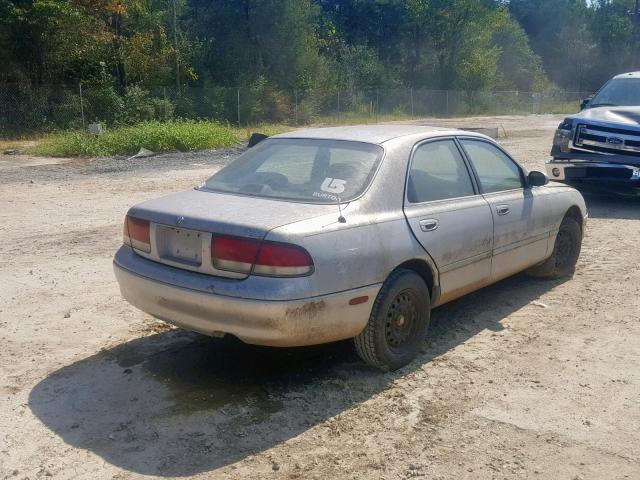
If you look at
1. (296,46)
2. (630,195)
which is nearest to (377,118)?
(296,46)

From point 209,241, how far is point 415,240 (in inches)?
52.5

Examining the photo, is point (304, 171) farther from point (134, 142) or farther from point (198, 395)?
point (134, 142)

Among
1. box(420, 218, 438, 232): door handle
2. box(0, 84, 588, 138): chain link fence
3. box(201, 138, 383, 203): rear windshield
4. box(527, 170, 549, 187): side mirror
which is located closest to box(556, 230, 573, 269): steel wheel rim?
box(527, 170, 549, 187): side mirror

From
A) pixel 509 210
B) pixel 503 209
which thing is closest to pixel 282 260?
pixel 503 209

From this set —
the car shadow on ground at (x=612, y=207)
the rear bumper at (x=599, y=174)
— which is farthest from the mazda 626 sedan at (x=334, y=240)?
the rear bumper at (x=599, y=174)

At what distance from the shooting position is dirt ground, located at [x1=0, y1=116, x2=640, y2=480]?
363 cm

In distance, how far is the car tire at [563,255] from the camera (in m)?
6.62

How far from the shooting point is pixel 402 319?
4.71 metres

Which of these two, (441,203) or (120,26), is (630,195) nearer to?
(441,203)

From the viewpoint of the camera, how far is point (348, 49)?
4778cm

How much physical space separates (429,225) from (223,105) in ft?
94.9

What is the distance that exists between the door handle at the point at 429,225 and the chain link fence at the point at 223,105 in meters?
23.5

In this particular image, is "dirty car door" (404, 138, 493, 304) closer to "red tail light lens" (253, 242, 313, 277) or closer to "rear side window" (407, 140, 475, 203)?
"rear side window" (407, 140, 475, 203)

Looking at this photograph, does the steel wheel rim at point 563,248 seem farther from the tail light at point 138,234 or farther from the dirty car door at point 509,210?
the tail light at point 138,234
